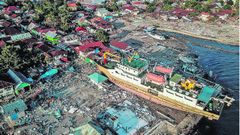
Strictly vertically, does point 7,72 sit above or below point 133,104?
above

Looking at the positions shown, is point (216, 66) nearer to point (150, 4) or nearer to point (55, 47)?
point (55, 47)

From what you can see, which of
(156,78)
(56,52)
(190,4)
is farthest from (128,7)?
(156,78)

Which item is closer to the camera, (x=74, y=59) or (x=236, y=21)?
(x=74, y=59)

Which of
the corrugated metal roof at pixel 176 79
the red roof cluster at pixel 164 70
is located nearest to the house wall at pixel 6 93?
the red roof cluster at pixel 164 70

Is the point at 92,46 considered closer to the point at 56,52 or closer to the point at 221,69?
the point at 56,52

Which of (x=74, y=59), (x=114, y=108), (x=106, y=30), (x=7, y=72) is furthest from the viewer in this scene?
(x=106, y=30)

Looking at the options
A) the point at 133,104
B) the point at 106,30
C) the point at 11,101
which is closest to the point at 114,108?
the point at 133,104
